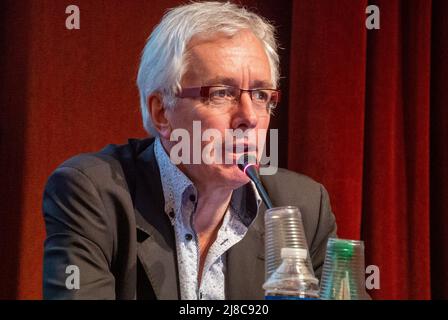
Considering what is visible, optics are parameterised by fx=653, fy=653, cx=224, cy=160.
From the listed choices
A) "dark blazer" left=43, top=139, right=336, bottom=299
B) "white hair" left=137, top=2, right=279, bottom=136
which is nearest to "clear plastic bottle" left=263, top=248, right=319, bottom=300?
"dark blazer" left=43, top=139, right=336, bottom=299

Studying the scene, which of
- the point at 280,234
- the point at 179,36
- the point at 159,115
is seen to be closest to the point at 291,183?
the point at 159,115

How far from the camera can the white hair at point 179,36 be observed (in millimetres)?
1659

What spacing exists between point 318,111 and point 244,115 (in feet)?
2.21

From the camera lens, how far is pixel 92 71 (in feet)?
7.13

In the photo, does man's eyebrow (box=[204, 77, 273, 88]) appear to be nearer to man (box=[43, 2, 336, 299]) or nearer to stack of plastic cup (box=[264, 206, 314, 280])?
man (box=[43, 2, 336, 299])

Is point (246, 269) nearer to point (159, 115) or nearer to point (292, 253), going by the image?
point (159, 115)

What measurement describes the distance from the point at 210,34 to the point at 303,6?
2.26 feet

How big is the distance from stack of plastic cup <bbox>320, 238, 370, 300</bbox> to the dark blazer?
521mm

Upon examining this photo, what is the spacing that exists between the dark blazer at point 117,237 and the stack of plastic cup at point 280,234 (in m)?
0.44

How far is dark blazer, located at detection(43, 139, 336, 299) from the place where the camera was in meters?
1.40

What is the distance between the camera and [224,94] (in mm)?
1625

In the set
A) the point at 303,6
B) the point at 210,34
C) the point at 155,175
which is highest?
the point at 303,6
